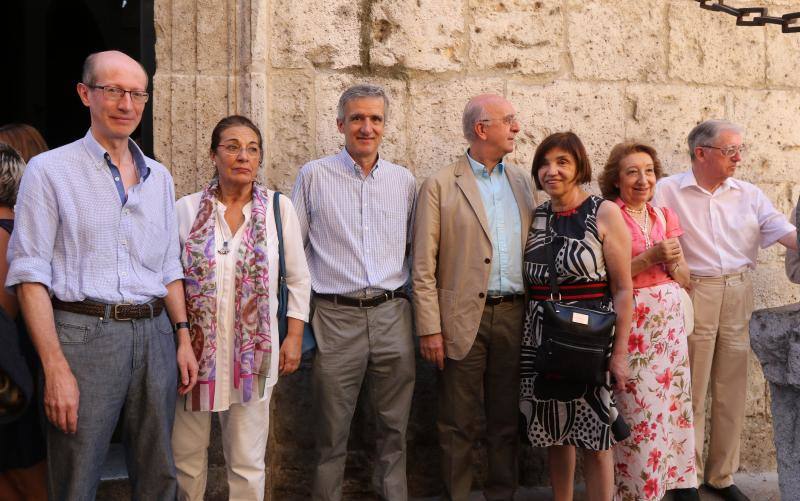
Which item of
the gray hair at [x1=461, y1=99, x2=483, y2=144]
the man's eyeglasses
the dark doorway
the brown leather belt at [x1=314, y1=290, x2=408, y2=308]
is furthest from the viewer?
the dark doorway

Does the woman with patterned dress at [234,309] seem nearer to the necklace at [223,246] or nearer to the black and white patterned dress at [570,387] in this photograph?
the necklace at [223,246]

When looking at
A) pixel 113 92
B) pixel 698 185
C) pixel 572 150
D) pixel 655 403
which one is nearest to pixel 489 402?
pixel 655 403

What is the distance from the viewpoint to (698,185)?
14.2 ft

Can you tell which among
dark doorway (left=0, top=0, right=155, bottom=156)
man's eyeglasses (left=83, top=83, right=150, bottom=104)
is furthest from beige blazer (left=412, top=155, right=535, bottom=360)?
dark doorway (left=0, top=0, right=155, bottom=156)

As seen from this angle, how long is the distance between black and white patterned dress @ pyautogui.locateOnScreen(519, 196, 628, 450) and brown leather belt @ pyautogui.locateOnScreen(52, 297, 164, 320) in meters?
1.65

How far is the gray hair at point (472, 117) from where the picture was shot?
3875 mm

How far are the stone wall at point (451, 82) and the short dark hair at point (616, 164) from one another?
56 cm

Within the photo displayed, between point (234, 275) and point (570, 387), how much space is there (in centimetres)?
145

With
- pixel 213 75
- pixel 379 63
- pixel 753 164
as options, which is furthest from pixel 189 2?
pixel 753 164

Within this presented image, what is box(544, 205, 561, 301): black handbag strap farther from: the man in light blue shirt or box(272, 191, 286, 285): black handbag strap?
the man in light blue shirt

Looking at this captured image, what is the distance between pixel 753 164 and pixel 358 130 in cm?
248

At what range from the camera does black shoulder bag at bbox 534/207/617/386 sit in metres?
3.38

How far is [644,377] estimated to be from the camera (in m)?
3.74

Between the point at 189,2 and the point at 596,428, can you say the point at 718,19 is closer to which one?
the point at 596,428
